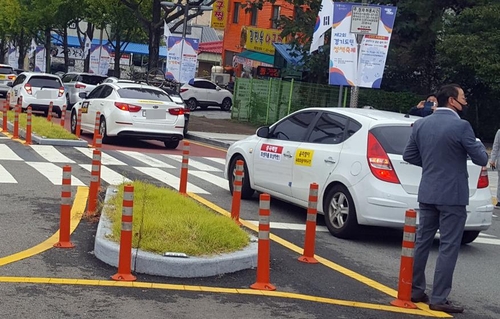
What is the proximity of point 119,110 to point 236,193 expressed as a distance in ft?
34.0

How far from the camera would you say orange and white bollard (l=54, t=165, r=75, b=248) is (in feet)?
27.3

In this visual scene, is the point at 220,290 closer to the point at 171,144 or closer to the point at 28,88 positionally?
the point at 171,144

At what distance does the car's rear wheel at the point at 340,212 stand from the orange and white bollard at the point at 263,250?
276 centimetres

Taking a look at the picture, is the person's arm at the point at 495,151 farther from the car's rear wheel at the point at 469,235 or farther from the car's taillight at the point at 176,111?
the car's taillight at the point at 176,111

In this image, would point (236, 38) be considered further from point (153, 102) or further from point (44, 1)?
point (153, 102)

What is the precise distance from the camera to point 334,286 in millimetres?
7750

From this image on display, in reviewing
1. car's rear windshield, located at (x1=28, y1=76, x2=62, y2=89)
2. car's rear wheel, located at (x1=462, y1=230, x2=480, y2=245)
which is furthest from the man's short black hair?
car's rear windshield, located at (x1=28, y1=76, x2=62, y2=89)

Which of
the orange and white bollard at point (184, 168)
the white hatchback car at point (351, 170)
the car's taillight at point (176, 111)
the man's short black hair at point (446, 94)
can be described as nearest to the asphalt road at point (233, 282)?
the white hatchback car at point (351, 170)

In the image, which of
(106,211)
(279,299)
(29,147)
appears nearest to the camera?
(279,299)

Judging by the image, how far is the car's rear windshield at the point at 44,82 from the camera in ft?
97.8

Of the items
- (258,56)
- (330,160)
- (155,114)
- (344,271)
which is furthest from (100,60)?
(344,271)

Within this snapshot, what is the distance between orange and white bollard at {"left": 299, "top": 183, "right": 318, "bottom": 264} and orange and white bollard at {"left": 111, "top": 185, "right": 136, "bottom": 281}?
1941 mm

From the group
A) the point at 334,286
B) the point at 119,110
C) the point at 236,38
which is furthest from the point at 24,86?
the point at 236,38

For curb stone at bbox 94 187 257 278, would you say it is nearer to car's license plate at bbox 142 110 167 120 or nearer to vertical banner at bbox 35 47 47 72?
car's license plate at bbox 142 110 167 120
